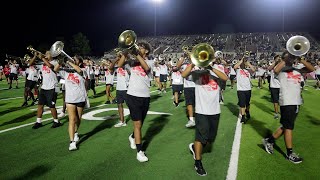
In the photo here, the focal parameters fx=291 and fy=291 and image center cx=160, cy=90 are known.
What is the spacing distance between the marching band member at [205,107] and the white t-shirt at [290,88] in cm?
150

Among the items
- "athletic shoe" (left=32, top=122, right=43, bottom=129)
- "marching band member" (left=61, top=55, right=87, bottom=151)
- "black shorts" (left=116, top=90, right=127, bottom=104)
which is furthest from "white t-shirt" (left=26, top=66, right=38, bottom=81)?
"marching band member" (left=61, top=55, right=87, bottom=151)

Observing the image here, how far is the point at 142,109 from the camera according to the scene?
5.88 m

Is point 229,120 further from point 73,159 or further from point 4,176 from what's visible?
point 4,176

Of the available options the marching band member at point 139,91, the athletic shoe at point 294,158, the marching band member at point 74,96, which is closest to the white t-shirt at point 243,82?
the athletic shoe at point 294,158

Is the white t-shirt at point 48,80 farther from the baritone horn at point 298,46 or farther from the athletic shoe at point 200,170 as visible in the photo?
the baritone horn at point 298,46

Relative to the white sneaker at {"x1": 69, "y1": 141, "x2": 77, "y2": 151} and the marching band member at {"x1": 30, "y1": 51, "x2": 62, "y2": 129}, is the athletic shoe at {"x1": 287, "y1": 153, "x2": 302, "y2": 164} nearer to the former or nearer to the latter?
the white sneaker at {"x1": 69, "y1": 141, "x2": 77, "y2": 151}

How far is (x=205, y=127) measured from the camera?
5031 millimetres

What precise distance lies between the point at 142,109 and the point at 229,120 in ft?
15.8

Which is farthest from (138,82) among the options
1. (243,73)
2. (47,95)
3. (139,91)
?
(243,73)

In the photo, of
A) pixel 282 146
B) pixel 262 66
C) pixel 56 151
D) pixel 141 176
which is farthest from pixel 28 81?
pixel 262 66

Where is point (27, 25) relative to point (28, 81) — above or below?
above

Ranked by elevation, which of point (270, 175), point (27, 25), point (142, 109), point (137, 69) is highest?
point (27, 25)

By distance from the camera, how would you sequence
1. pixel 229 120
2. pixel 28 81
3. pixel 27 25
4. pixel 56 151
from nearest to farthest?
pixel 56 151 < pixel 229 120 < pixel 28 81 < pixel 27 25

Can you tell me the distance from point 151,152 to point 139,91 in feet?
4.74
